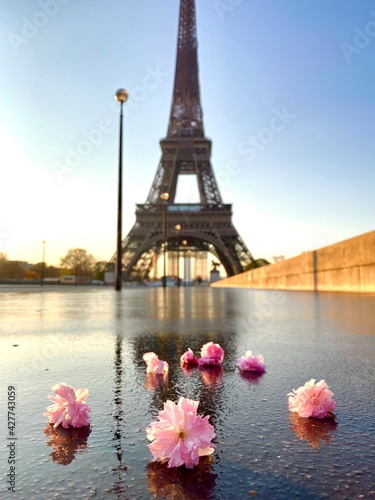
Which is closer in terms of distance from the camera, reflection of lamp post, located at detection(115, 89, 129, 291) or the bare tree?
reflection of lamp post, located at detection(115, 89, 129, 291)

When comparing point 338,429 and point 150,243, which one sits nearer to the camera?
point 338,429

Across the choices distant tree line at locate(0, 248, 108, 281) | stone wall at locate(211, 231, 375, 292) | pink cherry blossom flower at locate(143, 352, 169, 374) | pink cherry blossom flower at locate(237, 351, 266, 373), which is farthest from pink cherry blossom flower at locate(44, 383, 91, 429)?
distant tree line at locate(0, 248, 108, 281)

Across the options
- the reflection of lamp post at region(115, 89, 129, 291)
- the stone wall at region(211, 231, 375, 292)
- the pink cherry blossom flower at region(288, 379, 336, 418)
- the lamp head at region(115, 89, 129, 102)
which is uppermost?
the lamp head at region(115, 89, 129, 102)

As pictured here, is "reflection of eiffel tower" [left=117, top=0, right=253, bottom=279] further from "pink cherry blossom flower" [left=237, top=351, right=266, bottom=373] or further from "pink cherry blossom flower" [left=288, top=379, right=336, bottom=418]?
"pink cherry blossom flower" [left=288, top=379, right=336, bottom=418]

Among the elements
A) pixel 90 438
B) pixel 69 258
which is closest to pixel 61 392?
pixel 90 438

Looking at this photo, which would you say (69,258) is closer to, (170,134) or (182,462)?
(170,134)

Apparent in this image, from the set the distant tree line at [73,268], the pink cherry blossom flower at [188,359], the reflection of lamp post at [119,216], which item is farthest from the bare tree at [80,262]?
the pink cherry blossom flower at [188,359]

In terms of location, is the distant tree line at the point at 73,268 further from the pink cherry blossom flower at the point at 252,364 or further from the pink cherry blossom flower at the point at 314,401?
the pink cherry blossom flower at the point at 314,401
